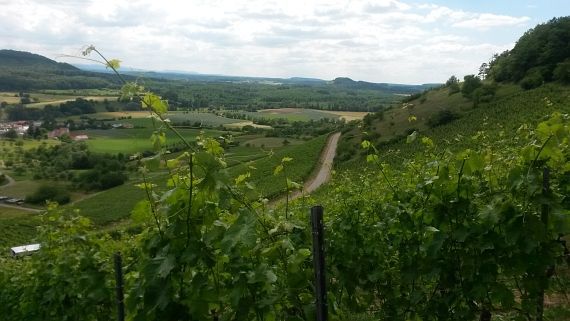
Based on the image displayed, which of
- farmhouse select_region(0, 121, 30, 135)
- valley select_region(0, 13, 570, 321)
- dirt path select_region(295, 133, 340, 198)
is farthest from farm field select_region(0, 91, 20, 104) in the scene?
valley select_region(0, 13, 570, 321)

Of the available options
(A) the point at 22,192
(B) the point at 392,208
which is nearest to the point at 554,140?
(B) the point at 392,208

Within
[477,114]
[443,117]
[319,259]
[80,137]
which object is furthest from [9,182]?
[319,259]

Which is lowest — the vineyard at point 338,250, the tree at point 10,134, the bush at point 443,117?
the tree at point 10,134

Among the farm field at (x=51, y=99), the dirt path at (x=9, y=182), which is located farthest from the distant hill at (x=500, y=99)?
the farm field at (x=51, y=99)

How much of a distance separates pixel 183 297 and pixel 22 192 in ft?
239

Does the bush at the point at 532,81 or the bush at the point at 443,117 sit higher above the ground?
the bush at the point at 532,81

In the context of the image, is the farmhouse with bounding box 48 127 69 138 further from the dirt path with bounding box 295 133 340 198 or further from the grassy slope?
the grassy slope

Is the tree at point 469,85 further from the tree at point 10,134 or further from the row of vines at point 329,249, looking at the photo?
the tree at point 10,134

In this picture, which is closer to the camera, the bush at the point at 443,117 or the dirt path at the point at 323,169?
the dirt path at the point at 323,169

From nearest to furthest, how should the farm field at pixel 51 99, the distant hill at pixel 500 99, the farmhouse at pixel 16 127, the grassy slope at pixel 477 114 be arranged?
1. the grassy slope at pixel 477 114
2. the distant hill at pixel 500 99
3. the farmhouse at pixel 16 127
4. the farm field at pixel 51 99

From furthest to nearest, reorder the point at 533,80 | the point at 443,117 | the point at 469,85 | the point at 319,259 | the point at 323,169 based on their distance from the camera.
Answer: the point at 469,85 < the point at 443,117 < the point at 533,80 < the point at 323,169 < the point at 319,259

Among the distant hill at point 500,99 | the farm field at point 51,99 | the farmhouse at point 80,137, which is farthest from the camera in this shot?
the farm field at point 51,99

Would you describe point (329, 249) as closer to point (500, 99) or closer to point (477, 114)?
point (477, 114)

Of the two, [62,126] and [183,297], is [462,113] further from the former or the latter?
[62,126]
